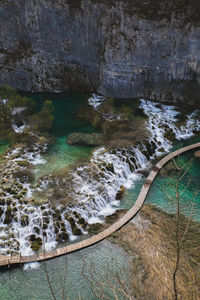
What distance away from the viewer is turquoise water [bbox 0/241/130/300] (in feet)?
34.6

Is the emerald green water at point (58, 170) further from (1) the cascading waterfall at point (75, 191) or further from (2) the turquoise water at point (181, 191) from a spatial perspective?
(1) the cascading waterfall at point (75, 191)

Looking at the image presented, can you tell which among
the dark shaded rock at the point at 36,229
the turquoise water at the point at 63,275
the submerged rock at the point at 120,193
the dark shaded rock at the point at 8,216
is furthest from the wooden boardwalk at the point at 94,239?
the dark shaded rock at the point at 8,216

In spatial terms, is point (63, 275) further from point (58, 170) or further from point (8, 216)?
point (58, 170)

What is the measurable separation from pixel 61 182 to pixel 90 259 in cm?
509

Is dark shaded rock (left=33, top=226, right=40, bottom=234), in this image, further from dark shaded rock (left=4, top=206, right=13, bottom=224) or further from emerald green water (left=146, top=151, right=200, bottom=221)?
emerald green water (left=146, top=151, right=200, bottom=221)

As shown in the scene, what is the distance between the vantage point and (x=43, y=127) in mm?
20922

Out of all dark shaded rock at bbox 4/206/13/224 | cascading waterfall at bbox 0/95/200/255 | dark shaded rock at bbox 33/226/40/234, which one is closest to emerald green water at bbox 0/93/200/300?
cascading waterfall at bbox 0/95/200/255

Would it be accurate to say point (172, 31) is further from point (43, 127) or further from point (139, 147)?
point (43, 127)

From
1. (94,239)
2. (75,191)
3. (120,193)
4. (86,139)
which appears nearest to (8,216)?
(75,191)

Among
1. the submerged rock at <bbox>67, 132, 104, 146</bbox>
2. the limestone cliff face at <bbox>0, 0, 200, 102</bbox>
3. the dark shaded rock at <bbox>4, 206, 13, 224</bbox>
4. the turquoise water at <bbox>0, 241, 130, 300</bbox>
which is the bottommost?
the turquoise water at <bbox>0, 241, 130, 300</bbox>

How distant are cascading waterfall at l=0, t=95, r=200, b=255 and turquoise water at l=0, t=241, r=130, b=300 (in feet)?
3.79

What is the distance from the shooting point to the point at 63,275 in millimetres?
11219

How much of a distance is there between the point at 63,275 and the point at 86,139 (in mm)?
10495

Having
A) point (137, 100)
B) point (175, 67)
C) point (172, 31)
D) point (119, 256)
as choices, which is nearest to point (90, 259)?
point (119, 256)
